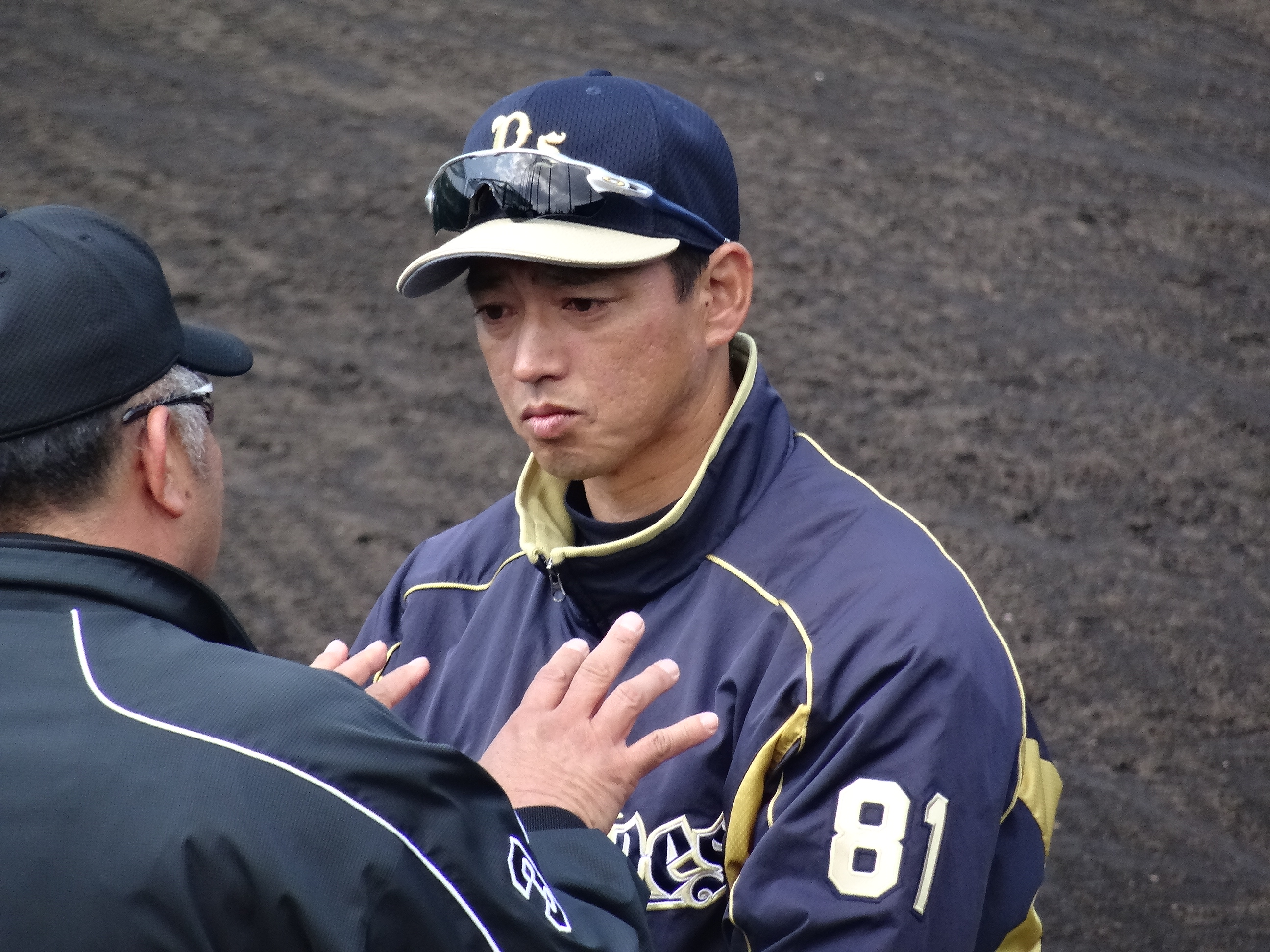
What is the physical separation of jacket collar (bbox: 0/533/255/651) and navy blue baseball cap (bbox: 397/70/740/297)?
22.9 inches

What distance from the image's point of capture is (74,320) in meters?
1.53

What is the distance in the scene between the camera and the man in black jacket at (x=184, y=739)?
1.24 metres

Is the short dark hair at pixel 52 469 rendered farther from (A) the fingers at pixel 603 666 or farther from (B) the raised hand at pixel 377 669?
(A) the fingers at pixel 603 666

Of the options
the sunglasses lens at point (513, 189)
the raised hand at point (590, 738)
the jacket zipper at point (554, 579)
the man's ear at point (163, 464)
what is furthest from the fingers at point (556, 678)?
the sunglasses lens at point (513, 189)

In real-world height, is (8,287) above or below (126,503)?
above

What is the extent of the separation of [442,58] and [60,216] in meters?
4.97

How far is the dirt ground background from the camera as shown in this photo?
4207 millimetres

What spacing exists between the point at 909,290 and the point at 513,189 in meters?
3.69

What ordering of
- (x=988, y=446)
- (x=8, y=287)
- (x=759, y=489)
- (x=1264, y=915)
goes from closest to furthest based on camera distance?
(x=8, y=287), (x=759, y=489), (x=1264, y=915), (x=988, y=446)

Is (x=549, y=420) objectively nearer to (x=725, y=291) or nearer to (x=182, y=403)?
(x=725, y=291)

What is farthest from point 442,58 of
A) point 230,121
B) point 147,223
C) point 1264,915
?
point 1264,915

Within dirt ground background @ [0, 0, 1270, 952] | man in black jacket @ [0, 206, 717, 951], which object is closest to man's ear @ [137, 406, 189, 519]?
man in black jacket @ [0, 206, 717, 951]

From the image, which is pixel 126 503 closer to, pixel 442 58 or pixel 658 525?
pixel 658 525

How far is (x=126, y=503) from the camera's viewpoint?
5.06 ft
